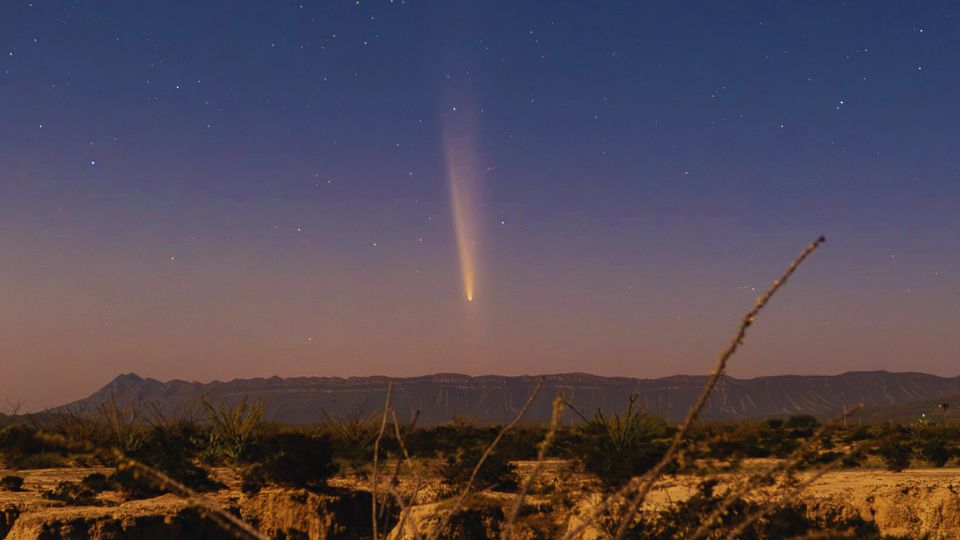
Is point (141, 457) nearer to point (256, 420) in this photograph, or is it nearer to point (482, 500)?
point (256, 420)

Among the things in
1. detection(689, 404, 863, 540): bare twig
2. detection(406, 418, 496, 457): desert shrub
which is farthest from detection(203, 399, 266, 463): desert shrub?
detection(689, 404, 863, 540): bare twig

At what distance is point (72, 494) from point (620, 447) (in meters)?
10.7

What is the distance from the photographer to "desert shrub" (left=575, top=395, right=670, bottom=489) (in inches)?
511

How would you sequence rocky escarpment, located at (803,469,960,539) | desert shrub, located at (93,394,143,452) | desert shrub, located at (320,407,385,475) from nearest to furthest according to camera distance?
rocky escarpment, located at (803,469,960,539) → desert shrub, located at (320,407,385,475) → desert shrub, located at (93,394,143,452)

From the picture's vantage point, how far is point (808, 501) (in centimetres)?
1152

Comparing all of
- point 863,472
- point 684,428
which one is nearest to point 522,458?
point 863,472

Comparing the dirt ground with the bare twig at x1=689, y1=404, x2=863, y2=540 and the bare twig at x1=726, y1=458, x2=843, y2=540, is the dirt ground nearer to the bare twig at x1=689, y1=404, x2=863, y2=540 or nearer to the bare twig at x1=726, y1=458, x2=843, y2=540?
the bare twig at x1=726, y1=458, x2=843, y2=540

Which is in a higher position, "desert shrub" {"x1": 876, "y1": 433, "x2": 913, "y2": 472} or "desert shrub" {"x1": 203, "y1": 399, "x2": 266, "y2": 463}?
"desert shrub" {"x1": 203, "y1": 399, "x2": 266, "y2": 463}

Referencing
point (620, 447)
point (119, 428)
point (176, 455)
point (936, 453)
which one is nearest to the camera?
point (620, 447)

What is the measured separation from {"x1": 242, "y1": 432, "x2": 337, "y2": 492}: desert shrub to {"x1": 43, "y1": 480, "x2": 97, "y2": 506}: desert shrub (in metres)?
2.61

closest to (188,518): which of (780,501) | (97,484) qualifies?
(97,484)

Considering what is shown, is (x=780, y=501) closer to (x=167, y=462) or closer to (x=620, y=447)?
(x=620, y=447)

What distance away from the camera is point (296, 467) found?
13742 millimetres

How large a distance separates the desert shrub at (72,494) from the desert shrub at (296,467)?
2607 millimetres
